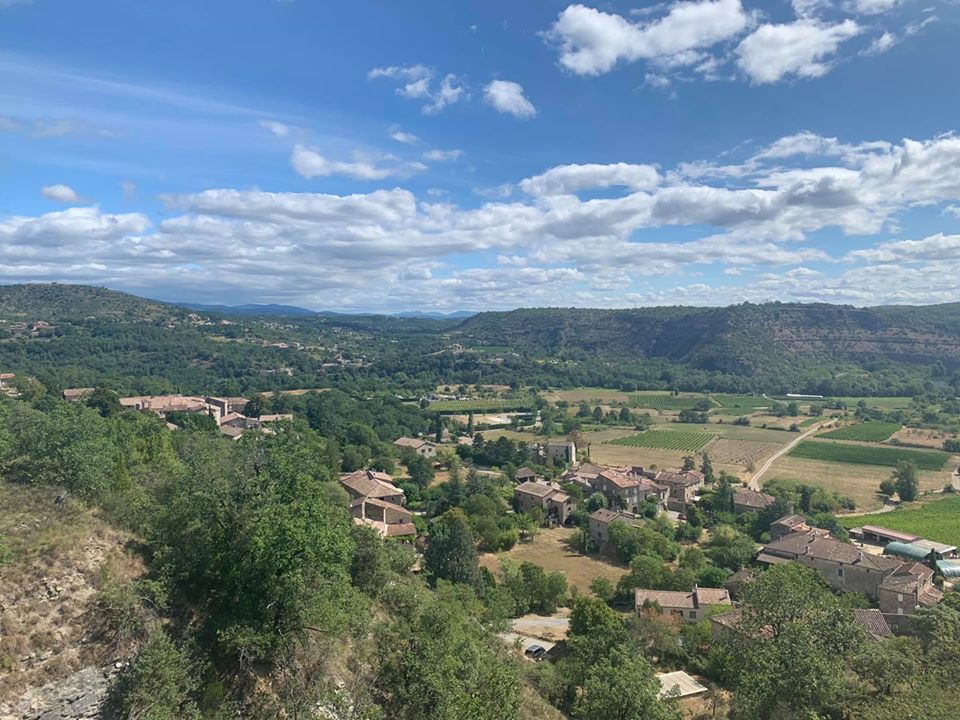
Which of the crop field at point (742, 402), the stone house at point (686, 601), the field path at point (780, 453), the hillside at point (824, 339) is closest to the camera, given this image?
the stone house at point (686, 601)

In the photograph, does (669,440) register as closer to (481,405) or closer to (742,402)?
(481,405)

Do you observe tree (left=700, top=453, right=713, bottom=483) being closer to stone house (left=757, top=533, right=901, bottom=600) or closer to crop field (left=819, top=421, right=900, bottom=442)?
stone house (left=757, top=533, right=901, bottom=600)

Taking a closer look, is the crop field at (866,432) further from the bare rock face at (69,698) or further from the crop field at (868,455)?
the bare rock face at (69,698)

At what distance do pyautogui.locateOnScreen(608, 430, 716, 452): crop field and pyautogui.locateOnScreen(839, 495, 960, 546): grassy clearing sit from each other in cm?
3107

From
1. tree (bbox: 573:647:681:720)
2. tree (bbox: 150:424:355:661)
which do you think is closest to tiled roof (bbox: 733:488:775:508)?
tree (bbox: 573:647:681:720)

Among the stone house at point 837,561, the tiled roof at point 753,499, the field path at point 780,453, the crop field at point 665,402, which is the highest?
the stone house at point 837,561

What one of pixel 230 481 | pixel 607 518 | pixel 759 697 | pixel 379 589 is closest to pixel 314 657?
pixel 230 481

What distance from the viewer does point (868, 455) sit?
77000mm

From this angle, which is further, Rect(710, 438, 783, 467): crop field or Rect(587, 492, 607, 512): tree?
Rect(710, 438, 783, 467): crop field

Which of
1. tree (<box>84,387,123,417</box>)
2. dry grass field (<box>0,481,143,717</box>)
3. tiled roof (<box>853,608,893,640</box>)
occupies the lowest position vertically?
tiled roof (<box>853,608,893,640</box>)

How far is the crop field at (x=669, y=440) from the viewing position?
282 ft

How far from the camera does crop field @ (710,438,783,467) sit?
77.1 m

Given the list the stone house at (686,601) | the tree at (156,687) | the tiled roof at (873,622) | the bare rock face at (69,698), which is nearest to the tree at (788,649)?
the tiled roof at (873,622)

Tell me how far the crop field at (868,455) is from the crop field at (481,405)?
169ft
